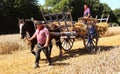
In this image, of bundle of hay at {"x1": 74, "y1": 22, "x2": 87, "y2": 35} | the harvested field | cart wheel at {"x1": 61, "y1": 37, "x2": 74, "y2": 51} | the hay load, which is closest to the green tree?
the harvested field

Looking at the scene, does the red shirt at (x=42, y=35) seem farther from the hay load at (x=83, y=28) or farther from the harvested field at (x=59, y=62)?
the hay load at (x=83, y=28)

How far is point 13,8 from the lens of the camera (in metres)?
76.9

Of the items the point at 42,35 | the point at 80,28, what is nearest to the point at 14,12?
the point at 80,28

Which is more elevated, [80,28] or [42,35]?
[42,35]

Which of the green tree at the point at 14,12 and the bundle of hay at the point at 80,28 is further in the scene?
the green tree at the point at 14,12

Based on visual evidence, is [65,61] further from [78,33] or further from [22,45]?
[22,45]

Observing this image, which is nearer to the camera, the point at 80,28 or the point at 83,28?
the point at 80,28

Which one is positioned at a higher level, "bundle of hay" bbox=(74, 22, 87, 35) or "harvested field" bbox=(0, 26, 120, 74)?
"bundle of hay" bbox=(74, 22, 87, 35)

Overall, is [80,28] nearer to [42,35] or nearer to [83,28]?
[83,28]

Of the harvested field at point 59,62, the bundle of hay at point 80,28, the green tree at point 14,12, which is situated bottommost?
the green tree at point 14,12

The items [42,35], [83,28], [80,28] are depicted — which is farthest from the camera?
[83,28]

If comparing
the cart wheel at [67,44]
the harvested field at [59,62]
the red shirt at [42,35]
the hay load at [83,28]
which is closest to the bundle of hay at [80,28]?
the hay load at [83,28]

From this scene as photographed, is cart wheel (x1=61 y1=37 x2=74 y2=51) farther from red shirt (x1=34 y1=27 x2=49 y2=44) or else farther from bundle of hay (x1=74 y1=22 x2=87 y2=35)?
red shirt (x1=34 y1=27 x2=49 y2=44)

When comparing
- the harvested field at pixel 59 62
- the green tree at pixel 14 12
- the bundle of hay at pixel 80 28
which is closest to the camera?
the harvested field at pixel 59 62
